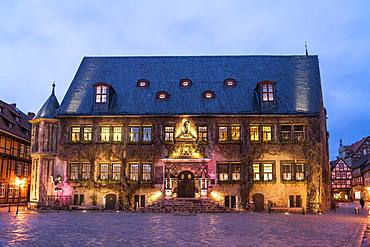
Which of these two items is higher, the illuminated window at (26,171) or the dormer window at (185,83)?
the dormer window at (185,83)

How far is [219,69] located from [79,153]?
53.1 feet

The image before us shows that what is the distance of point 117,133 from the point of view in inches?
1471

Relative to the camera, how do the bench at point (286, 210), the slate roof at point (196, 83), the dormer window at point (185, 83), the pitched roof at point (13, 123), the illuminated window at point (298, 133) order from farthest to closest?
1. the pitched roof at point (13, 123)
2. the dormer window at point (185, 83)
3. the slate roof at point (196, 83)
4. the illuminated window at point (298, 133)
5. the bench at point (286, 210)

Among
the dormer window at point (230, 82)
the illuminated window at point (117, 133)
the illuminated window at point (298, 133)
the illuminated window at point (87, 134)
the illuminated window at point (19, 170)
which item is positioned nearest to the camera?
the illuminated window at point (298, 133)

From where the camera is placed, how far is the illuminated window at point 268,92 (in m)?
37.4

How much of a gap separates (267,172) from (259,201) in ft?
8.69

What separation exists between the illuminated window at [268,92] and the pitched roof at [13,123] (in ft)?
93.9

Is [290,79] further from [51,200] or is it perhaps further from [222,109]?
[51,200]

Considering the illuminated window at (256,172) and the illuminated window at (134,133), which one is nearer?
the illuminated window at (256,172)

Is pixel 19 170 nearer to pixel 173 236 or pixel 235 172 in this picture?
pixel 235 172

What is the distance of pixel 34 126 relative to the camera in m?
38.6

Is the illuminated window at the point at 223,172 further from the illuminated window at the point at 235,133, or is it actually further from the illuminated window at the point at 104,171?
the illuminated window at the point at 104,171

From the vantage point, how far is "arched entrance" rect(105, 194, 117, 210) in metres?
36.4

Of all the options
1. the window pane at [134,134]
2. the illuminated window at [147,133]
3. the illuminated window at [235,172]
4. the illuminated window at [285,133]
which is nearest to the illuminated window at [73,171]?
the window pane at [134,134]
